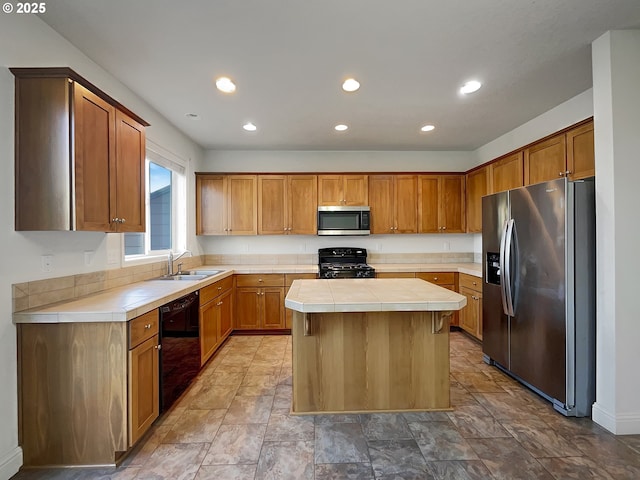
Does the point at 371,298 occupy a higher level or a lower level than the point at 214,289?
higher

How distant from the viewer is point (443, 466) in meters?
1.77

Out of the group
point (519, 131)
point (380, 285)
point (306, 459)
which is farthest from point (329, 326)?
point (519, 131)

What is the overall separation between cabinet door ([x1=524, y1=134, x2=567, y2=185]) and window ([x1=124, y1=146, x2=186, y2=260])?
3953mm

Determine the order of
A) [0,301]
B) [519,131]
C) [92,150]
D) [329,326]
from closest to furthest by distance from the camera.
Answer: [0,301] < [92,150] < [329,326] < [519,131]

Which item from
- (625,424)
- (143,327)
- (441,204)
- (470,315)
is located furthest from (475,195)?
(143,327)

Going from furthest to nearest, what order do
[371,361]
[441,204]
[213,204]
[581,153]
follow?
[441,204]
[213,204]
[581,153]
[371,361]

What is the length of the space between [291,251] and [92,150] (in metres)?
3.13

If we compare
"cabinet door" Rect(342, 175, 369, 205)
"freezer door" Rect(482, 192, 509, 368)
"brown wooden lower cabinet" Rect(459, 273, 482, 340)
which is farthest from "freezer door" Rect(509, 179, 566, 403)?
"cabinet door" Rect(342, 175, 369, 205)

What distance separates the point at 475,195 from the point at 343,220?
186 cm

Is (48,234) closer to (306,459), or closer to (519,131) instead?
(306,459)

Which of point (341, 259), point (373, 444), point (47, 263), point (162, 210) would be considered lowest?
point (373, 444)

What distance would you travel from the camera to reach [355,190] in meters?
4.52

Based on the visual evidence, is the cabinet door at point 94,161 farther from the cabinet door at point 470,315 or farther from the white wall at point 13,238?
the cabinet door at point 470,315

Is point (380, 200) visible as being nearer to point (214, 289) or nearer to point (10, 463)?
point (214, 289)
